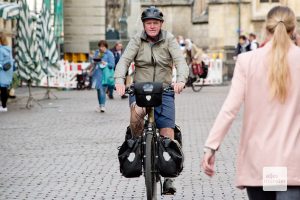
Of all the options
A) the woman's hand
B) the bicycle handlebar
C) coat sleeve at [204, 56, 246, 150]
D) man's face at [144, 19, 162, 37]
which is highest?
man's face at [144, 19, 162, 37]

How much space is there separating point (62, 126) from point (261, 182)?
14.4 m

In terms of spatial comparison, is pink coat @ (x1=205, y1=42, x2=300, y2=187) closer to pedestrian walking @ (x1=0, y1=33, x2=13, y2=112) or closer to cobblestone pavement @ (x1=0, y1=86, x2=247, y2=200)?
cobblestone pavement @ (x1=0, y1=86, x2=247, y2=200)

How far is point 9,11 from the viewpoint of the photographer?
2709 centimetres

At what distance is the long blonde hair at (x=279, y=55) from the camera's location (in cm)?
634

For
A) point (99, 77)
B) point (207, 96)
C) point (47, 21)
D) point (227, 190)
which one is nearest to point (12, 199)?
point (227, 190)

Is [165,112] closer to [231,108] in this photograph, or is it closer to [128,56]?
[128,56]

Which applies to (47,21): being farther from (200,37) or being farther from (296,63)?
(296,63)

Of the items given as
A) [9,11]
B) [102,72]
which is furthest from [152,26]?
[9,11]

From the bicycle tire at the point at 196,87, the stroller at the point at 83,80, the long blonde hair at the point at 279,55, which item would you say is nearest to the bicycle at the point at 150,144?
the long blonde hair at the point at 279,55

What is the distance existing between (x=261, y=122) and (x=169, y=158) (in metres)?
3.51

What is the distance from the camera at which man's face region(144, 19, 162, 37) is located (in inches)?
406

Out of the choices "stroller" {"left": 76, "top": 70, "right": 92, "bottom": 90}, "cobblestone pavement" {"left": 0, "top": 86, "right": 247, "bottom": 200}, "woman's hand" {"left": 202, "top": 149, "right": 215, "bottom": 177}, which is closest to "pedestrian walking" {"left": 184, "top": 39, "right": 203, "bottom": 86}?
"stroller" {"left": 76, "top": 70, "right": 92, "bottom": 90}

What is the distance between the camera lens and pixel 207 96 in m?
32.3

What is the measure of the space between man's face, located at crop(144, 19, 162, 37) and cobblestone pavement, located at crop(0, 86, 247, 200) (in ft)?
5.31
